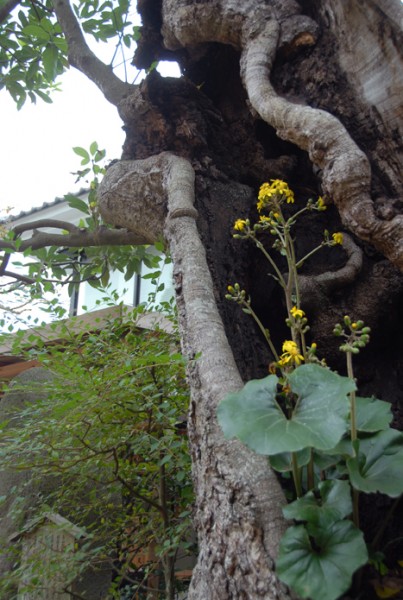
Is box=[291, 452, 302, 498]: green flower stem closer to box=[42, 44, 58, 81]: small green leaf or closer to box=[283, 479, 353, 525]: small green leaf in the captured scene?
box=[283, 479, 353, 525]: small green leaf

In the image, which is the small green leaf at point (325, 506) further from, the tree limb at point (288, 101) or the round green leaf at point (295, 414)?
the tree limb at point (288, 101)

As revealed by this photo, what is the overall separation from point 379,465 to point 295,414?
0.56ft

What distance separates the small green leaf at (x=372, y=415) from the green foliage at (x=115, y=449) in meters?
0.48

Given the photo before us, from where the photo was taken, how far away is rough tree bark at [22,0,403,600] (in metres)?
1.01

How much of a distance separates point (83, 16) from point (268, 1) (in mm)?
1588

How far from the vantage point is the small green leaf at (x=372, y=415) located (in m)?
0.86

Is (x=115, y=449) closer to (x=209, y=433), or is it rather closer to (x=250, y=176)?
(x=209, y=433)

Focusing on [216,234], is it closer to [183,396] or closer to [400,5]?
[183,396]

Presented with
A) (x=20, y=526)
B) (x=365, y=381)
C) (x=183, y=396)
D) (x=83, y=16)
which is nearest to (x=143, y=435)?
(x=183, y=396)

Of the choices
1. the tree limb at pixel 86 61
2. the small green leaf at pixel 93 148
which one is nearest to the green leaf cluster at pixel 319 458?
the small green leaf at pixel 93 148

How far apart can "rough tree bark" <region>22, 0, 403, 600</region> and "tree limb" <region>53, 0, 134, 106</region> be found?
1.18 feet

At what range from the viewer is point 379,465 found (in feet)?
2.67

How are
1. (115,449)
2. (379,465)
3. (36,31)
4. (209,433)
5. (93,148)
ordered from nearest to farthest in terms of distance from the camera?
(379,465)
(209,433)
(115,449)
(93,148)
(36,31)

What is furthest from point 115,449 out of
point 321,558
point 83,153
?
point 83,153
